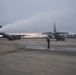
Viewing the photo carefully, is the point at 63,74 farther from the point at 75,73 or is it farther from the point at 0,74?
the point at 0,74

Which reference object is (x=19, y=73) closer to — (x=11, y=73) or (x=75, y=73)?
(x=11, y=73)

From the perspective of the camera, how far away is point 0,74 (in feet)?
29.9

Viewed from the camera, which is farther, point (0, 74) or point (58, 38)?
point (58, 38)

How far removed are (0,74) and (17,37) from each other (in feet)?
257

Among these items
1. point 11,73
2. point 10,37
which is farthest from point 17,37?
point 11,73

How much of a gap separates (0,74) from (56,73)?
3055mm

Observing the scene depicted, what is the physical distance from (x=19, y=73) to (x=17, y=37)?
78.1m

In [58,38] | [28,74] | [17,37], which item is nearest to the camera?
[28,74]

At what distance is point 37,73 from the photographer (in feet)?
30.6

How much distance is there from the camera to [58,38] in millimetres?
75188

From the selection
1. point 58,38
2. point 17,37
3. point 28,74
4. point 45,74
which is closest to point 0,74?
point 28,74

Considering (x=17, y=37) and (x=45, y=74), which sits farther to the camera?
(x=17, y=37)

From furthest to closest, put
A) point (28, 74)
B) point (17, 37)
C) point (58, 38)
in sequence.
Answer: point (17, 37) < point (58, 38) < point (28, 74)

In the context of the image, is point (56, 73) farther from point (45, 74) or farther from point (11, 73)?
point (11, 73)
